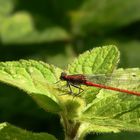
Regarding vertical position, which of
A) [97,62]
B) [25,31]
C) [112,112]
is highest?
[25,31]

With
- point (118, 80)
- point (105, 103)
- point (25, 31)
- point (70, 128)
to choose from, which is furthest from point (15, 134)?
point (25, 31)

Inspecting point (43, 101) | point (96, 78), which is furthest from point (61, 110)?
point (96, 78)

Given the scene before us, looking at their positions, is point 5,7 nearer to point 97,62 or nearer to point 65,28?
point 65,28

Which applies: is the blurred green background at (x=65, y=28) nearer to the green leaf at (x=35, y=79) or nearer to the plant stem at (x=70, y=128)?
the green leaf at (x=35, y=79)

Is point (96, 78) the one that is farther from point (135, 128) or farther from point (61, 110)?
point (135, 128)

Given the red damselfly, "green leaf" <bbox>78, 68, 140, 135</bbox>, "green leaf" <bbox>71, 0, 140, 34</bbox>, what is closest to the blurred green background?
"green leaf" <bbox>71, 0, 140, 34</bbox>

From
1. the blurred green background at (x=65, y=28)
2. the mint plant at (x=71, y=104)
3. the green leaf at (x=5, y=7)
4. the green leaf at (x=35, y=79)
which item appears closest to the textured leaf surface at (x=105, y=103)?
the mint plant at (x=71, y=104)

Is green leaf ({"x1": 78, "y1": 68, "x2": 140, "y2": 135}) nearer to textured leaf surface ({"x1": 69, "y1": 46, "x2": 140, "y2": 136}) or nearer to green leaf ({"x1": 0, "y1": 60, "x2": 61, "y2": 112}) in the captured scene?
textured leaf surface ({"x1": 69, "y1": 46, "x2": 140, "y2": 136})
